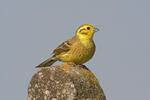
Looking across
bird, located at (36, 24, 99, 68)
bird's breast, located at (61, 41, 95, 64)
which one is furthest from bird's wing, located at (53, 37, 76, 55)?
bird's breast, located at (61, 41, 95, 64)

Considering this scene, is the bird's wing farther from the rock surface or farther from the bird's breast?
the rock surface

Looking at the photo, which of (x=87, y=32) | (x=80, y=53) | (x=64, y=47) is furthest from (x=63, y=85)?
(x=87, y=32)

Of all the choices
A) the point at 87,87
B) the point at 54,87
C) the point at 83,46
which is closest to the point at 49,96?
the point at 54,87

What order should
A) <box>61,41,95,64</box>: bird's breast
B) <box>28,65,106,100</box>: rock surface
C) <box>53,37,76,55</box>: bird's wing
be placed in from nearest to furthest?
<box>28,65,106,100</box>: rock surface
<box>61,41,95,64</box>: bird's breast
<box>53,37,76,55</box>: bird's wing

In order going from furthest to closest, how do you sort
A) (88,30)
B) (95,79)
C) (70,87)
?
Result: (88,30), (95,79), (70,87)

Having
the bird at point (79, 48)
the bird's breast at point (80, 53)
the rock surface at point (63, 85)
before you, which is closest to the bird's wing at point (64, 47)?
the bird at point (79, 48)

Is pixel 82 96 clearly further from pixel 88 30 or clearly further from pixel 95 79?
pixel 88 30

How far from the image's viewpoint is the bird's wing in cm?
1329

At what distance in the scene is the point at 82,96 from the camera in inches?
452

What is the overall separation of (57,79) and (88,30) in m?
2.58

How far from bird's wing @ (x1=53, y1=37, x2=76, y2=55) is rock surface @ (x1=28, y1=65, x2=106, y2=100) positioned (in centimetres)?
120

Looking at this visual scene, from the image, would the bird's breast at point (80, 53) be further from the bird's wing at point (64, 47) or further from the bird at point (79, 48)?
the bird's wing at point (64, 47)

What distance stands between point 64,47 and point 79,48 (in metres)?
0.64

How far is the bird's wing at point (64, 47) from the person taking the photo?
13289 millimetres
